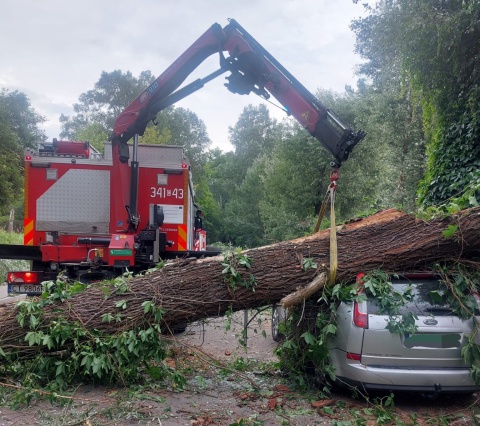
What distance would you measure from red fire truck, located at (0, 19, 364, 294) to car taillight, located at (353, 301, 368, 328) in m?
Answer: 3.48

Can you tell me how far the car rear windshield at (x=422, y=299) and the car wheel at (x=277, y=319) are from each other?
1185 mm

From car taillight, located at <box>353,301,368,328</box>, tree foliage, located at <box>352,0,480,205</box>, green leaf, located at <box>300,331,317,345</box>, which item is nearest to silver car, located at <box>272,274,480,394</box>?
car taillight, located at <box>353,301,368,328</box>

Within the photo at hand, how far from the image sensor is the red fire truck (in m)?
7.99

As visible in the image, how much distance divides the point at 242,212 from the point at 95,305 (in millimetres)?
39666

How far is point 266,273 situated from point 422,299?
5.28ft

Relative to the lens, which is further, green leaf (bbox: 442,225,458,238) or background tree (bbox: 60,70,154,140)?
background tree (bbox: 60,70,154,140)

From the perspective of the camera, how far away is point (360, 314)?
16.7 feet

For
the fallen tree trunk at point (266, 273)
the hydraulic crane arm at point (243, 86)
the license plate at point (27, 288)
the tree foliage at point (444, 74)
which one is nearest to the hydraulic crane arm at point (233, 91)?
the hydraulic crane arm at point (243, 86)

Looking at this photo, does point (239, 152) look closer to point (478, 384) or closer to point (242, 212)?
point (242, 212)

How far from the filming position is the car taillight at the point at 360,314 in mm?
5035

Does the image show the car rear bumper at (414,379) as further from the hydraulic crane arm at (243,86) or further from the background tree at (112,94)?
the background tree at (112,94)

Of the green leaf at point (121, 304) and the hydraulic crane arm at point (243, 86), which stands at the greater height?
the hydraulic crane arm at point (243, 86)

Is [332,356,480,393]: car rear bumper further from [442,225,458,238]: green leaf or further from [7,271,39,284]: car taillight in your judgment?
[7,271,39,284]: car taillight

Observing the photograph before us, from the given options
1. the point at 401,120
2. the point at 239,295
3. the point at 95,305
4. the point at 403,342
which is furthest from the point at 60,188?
the point at 401,120
